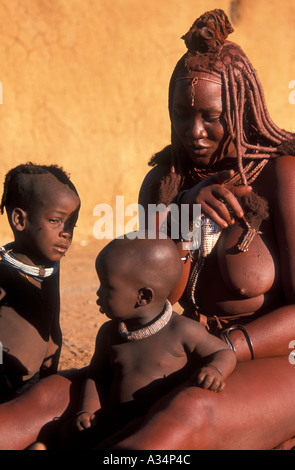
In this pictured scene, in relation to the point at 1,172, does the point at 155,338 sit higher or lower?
lower

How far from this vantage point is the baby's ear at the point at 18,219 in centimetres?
318

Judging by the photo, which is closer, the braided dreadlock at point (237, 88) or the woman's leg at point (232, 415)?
the woman's leg at point (232, 415)

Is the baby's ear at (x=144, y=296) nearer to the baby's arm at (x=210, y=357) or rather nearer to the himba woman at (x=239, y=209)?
the baby's arm at (x=210, y=357)

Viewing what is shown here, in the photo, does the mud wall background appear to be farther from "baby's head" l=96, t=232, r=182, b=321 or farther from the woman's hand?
"baby's head" l=96, t=232, r=182, b=321

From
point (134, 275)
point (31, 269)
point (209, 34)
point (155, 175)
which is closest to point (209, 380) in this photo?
point (134, 275)

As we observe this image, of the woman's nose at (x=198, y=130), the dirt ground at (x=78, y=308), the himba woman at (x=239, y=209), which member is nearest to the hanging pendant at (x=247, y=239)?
the himba woman at (x=239, y=209)

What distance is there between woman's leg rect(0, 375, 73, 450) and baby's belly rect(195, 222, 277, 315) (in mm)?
900

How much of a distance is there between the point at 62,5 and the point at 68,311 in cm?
659

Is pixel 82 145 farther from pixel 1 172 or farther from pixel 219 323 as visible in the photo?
pixel 219 323

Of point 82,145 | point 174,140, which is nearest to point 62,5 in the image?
point 82,145

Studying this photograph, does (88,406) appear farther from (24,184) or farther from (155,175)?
(155,175)

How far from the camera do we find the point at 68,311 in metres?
6.84

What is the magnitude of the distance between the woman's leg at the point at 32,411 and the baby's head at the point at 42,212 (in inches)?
29.2

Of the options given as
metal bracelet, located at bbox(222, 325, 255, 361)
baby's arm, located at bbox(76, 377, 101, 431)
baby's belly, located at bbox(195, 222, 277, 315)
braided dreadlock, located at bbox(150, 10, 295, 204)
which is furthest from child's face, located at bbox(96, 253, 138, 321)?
braided dreadlock, located at bbox(150, 10, 295, 204)
